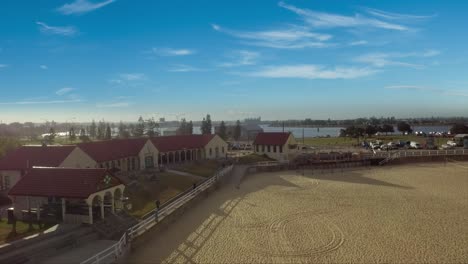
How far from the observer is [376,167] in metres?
45.2

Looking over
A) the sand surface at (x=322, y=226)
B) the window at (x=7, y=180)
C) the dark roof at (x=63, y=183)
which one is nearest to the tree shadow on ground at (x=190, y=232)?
the sand surface at (x=322, y=226)

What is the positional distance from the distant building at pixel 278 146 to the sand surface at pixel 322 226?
1305 cm

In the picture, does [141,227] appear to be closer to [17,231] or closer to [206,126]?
[17,231]

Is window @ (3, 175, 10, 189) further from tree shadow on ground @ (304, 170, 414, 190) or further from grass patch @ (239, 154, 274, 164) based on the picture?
tree shadow on ground @ (304, 170, 414, 190)

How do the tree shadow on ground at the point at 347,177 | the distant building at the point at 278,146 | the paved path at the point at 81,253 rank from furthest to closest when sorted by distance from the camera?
the distant building at the point at 278,146, the tree shadow on ground at the point at 347,177, the paved path at the point at 81,253

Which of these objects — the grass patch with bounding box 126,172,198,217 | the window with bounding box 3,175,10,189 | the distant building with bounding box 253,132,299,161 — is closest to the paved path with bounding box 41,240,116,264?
the grass patch with bounding box 126,172,198,217

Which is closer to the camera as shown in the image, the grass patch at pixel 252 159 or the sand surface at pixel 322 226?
the sand surface at pixel 322 226

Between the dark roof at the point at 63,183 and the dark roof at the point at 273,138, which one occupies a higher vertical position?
the dark roof at the point at 273,138

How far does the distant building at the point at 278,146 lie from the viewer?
4677 centimetres

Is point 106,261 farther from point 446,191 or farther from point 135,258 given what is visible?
point 446,191

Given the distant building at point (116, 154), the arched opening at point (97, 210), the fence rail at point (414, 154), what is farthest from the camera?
the fence rail at point (414, 154)

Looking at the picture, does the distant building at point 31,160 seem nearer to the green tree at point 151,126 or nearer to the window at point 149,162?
the window at point 149,162

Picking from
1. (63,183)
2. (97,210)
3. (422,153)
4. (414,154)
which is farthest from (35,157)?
(422,153)

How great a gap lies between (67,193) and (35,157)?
1102cm
